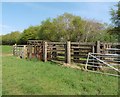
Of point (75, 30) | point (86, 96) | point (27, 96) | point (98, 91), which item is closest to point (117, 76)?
point (98, 91)

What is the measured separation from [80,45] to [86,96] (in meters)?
8.49

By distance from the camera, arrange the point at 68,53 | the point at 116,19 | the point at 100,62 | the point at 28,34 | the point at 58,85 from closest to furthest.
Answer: the point at 58,85 < the point at 100,62 < the point at 68,53 < the point at 116,19 < the point at 28,34

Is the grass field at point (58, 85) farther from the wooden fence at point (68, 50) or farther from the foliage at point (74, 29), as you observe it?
the foliage at point (74, 29)

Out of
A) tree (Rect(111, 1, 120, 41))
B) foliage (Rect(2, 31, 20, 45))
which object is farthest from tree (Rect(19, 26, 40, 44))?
tree (Rect(111, 1, 120, 41))

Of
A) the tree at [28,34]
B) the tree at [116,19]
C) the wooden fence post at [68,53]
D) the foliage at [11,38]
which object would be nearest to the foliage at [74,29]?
the tree at [116,19]

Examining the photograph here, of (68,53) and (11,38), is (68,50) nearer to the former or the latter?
(68,53)

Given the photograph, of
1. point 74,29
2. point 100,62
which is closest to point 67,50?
point 100,62

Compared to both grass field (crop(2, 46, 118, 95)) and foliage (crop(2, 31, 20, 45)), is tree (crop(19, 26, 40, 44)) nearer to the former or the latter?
foliage (crop(2, 31, 20, 45))

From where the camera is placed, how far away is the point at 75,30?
5412 centimetres

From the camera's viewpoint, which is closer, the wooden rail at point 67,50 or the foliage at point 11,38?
the wooden rail at point 67,50

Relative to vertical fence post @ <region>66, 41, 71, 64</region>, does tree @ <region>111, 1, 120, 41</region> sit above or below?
above

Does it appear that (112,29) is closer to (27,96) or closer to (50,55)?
(50,55)

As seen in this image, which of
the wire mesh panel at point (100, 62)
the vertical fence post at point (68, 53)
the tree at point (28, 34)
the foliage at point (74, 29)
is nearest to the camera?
the wire mesh panel at point (100, 62)

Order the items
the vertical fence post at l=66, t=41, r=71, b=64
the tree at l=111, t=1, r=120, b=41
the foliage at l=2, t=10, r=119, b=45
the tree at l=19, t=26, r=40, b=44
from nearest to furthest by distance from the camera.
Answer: the vertical fence post at l=66, t=41, r=71, b=64, the tree at l=111, t=1, r=120, b=41, the foliage at l=2, t=10, r=119, b=45, the tree at l=19, t=26, r=40, b=44
